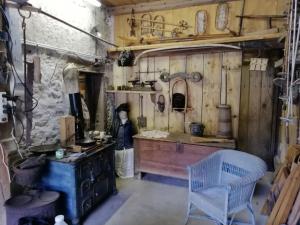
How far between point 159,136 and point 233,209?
5.29ft

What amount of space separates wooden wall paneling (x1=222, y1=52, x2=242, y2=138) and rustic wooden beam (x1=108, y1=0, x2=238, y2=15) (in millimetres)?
879

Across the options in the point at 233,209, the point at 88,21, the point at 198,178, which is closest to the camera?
the point at 233,209

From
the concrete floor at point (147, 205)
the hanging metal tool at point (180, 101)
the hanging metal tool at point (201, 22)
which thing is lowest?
the concrete floor at point (147, 205)

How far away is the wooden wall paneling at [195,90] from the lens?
3.56 metres

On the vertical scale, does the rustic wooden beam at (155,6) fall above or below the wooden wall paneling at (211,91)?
above

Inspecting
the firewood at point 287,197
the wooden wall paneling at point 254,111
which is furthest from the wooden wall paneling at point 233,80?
the firewood at point 287,197

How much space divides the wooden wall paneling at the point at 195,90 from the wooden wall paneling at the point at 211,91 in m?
0.06

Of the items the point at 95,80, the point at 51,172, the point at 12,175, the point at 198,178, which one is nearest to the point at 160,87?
the point at 95,80

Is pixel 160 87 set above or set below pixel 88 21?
below

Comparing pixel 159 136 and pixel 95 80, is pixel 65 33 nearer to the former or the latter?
pixel 95 80

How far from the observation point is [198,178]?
235 cm

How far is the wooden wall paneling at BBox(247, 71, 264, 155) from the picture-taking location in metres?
3.83

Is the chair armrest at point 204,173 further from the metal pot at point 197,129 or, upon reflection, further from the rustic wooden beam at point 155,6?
the rustic wooden beam at point 155,6

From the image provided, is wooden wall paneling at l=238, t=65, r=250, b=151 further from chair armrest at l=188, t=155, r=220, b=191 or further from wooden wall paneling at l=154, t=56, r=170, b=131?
chair armrest at l=188, t=155, r=220, b=191
